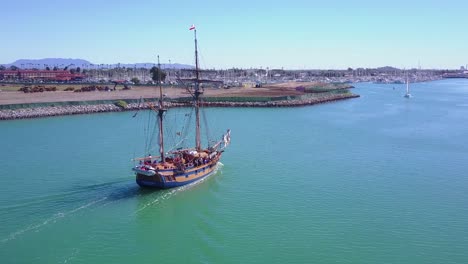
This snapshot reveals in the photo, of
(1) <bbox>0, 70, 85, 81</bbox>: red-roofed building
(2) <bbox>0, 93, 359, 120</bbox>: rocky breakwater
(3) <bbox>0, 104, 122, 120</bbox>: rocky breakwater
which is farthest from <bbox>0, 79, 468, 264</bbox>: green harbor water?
(1) <bbox>0, 70, 85, 81</bbox>: red-roofed building

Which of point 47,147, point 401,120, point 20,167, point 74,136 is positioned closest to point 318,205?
→ point 20,167

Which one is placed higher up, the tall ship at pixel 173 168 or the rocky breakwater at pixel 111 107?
the rocky breakwater at pixel 111 107

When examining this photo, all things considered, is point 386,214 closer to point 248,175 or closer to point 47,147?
point 248,175

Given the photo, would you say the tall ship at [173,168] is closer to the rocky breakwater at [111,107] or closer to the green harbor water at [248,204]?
the green harbor water at [248,204]

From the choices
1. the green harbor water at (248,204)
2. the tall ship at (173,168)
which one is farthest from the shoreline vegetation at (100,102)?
the tall ship at (173,168)

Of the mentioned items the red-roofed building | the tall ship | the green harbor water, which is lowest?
the green harbor water

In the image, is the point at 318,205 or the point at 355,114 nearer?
the point at 318,205

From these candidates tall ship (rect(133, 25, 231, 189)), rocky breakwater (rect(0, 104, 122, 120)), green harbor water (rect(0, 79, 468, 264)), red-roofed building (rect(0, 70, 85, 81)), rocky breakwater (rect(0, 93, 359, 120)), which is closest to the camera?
green harbor water (rect(0, 79, 468, 264))

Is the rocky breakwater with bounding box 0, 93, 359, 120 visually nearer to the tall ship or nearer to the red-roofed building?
the tall ship
